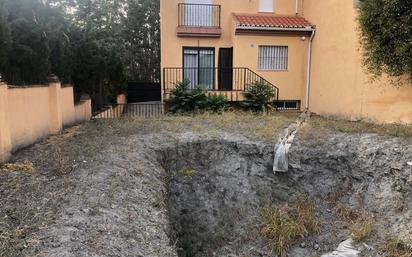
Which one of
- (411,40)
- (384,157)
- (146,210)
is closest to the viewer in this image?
(146,210)

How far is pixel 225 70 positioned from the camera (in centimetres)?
1582

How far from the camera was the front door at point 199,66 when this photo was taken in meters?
15.9

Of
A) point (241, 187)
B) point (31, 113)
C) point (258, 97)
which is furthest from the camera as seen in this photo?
point (258, 97)

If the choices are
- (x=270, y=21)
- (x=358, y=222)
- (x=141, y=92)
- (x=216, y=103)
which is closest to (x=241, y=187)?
(x=358, y=222)

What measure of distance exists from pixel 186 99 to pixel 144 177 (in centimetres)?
820

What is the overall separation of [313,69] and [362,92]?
3897 mm

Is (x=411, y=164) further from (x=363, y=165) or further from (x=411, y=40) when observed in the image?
(x=411, y=40)

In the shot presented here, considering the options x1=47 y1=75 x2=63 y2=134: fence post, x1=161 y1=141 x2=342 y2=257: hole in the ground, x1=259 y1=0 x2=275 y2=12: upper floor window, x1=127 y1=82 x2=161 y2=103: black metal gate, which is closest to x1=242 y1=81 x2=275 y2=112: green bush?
x1=259 y1=0 x2=275 y2=12: upper floor window

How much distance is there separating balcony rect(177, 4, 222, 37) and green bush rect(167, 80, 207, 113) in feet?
8.62

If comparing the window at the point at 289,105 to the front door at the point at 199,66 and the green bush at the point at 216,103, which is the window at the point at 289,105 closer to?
the green bush at the point at 216,103

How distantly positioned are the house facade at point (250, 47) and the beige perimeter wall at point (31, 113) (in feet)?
18.5

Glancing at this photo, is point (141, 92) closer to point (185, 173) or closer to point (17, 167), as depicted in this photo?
point (185, 173)

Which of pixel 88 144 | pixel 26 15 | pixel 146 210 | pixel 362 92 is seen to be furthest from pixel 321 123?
pixel 26 15

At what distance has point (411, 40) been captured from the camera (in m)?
8.78
